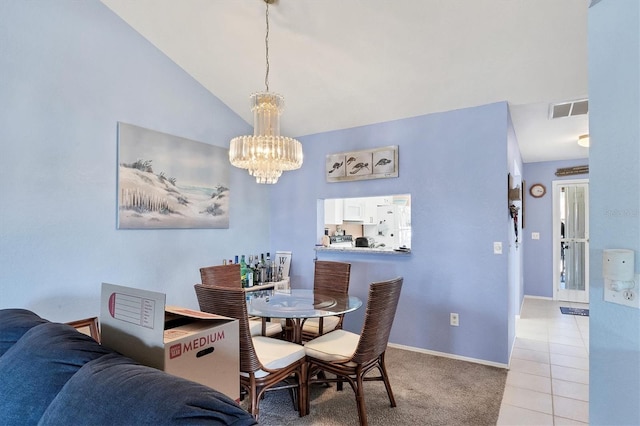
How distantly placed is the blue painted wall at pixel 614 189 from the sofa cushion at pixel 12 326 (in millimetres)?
2286

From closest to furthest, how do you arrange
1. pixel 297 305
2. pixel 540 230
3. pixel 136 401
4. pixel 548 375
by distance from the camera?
pixel 136 401, pixel 297 305, pixel 548 375, pixel 540 230

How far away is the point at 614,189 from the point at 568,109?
2733 mm

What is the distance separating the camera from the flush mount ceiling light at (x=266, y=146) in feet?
7.85

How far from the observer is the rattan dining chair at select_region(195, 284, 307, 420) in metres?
1.94

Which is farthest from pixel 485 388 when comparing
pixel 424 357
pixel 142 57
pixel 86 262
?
pixel 142 57

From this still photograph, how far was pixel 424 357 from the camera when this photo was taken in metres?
3.28

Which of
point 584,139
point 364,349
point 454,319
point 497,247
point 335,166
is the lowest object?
point 454,319

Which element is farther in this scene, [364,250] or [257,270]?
[257,270]

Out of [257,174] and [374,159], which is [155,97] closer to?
[257,174]

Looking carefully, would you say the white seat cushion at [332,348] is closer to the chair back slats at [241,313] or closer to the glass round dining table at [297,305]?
the glass round dining table at [297,305]

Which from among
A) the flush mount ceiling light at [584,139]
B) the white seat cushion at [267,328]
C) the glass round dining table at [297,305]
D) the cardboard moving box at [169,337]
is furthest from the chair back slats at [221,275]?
the flush mount ceiling light at [584,139]

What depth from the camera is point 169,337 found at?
103 cm

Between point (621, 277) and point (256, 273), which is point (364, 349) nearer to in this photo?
point (621, 277)

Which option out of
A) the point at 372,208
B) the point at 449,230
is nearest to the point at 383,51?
the point at 449,230
